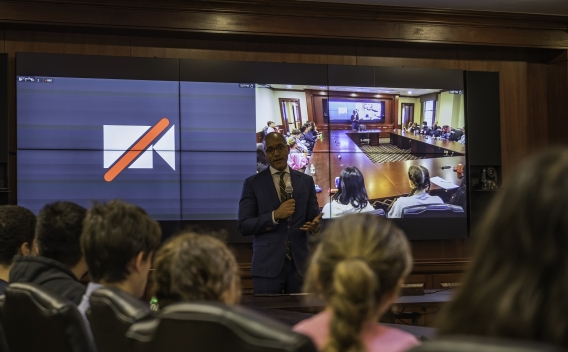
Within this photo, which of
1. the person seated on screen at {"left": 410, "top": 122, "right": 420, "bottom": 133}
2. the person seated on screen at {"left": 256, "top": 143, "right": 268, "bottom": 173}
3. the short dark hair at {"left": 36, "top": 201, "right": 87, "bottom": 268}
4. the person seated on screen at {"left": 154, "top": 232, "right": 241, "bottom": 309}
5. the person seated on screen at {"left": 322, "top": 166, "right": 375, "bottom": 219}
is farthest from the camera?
the person seated on screen at {"left": 410, "top": 122, "right": 420, "bottom": 133}

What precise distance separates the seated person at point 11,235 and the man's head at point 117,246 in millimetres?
988

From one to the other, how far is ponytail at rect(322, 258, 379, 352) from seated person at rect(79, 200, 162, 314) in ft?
2.41

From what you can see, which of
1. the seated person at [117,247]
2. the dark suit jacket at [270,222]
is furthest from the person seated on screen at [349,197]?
the seated person at [117,247]

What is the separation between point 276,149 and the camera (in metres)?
4.09

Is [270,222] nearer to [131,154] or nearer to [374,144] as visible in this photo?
[131,154]

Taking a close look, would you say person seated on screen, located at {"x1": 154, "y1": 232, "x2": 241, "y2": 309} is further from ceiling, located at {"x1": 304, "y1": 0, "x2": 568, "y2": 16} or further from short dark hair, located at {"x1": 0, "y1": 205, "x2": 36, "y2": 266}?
ceiling, located at {"x1": 304, "y1": 0, "x2": 568, "y2": 16}

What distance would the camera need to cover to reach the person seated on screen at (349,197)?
5777mm

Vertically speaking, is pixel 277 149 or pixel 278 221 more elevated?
pixel 277 149

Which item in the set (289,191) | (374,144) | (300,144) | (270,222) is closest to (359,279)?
(270,222)

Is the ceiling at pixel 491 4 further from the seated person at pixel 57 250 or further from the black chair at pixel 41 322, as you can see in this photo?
the black chair at pixel 41 322

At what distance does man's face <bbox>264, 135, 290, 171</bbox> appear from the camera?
407 cm

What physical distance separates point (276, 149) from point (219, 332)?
324 centimetres

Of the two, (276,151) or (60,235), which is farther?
(276,151)

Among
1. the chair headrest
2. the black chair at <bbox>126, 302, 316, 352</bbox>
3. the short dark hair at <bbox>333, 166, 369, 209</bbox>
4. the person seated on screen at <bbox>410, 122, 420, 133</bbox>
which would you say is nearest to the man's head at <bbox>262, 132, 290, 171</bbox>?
the short dark hair at <bbox>333, 166, 369, 209</bbox>
